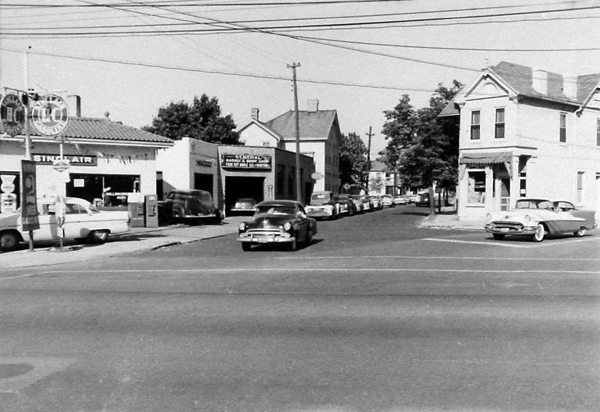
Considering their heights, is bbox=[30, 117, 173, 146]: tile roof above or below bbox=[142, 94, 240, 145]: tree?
below

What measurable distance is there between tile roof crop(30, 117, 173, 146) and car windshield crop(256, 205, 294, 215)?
443 inches

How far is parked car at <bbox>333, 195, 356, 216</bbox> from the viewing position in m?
39.5

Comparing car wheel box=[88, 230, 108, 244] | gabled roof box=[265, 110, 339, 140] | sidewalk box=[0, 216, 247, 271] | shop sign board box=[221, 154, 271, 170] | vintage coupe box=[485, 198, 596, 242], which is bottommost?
sidewalk box=[0, 216, 247, 271]

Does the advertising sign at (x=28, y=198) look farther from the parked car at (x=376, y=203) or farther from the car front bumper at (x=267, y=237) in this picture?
the parked car at (x=376, y=203)

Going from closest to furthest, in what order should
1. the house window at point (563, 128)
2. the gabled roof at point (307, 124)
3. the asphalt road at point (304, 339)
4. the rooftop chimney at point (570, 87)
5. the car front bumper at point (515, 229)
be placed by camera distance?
1. the asphalt road at point (304, 339)
2. the car front bumper at point (515, 229)
3. the house window at point (563, 128)
4. the rooftop chimney at point (570, 87)
5. the gabled roof at point (307, 124)

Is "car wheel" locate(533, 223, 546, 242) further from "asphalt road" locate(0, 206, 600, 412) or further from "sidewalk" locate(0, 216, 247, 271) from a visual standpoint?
"sidewalk" locate(0, 216, 247, 271)

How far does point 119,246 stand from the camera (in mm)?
18906

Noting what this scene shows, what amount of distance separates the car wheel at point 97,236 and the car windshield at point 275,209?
5.29 meters

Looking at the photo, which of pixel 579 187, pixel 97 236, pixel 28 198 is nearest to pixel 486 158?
pixel 579 187

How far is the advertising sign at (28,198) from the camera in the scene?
1700cm

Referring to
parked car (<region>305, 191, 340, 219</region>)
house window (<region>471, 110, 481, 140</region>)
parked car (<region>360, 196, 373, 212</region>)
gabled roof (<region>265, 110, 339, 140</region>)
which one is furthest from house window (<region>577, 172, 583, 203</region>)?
gabled roof (<region>265, 110, 339, 140</region>)

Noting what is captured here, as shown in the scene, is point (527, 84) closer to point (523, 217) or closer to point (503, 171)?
point (503, 171)

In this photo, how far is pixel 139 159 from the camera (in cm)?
2856

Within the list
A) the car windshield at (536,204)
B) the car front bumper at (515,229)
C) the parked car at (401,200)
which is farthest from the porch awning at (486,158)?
the parked car at (401,200)
